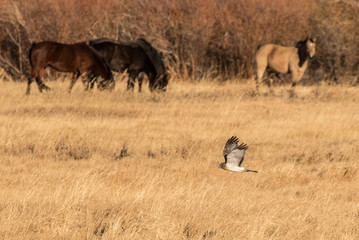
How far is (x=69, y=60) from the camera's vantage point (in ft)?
52.2

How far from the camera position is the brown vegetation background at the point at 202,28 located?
20438 mm

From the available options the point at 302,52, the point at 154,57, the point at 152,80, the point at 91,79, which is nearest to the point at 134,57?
the point at 154,57

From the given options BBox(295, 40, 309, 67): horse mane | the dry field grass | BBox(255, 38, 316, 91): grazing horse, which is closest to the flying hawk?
the dry field grass

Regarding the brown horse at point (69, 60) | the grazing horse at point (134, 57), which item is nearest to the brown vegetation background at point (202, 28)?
the grazing horse at point (134, 57)

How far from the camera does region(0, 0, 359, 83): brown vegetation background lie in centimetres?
2044

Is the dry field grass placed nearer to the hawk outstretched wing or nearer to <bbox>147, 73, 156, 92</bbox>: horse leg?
the hawk outstretched wing

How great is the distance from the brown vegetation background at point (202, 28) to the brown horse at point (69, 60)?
14.5 ft

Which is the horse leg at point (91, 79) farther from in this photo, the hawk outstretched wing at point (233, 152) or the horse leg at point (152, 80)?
the hawk outstretched wing at point (233, 152)

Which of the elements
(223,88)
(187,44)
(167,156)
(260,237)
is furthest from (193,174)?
(187,44)

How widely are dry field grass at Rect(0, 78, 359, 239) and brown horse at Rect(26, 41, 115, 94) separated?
84cm

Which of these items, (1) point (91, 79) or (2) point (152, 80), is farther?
(2) point (152, 80)

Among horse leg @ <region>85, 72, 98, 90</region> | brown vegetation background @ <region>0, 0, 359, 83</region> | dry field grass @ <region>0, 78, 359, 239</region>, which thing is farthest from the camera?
brown vegetation background @ <region>0, 0, 359, 83</region>

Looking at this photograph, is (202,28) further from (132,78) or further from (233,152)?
(233,152)

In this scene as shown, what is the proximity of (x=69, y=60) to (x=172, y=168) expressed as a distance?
814cm
